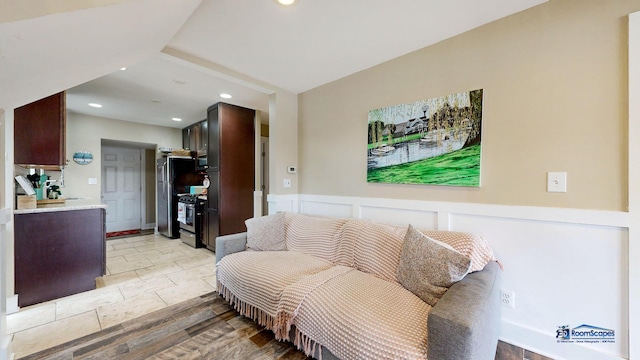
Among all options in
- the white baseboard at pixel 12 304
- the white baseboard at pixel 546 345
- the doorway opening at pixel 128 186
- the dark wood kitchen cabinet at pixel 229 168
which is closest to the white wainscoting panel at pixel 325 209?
the dark wood kitchen cabinet at pixel 229 168

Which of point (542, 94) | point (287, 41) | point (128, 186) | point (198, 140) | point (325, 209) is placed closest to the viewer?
point (542, 94)

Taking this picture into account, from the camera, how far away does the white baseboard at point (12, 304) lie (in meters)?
2.14

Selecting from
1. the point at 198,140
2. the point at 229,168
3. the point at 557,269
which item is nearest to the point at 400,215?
the point at 557,269

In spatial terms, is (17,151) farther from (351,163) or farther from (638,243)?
(638,243)

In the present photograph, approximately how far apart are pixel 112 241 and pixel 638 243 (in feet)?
22.2

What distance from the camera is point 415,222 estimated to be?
2.22 metres

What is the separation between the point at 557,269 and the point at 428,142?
1.21m

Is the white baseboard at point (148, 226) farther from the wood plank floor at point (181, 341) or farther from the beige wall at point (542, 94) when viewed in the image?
the beige wall at point (542, 94)

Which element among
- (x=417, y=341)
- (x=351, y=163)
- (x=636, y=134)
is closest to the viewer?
(x=417, y=341)

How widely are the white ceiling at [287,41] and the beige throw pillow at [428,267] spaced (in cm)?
157

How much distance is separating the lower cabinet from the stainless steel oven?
158 cm

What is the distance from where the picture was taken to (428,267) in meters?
1.52

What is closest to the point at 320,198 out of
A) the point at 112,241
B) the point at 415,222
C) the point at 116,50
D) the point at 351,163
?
the point at 351,163

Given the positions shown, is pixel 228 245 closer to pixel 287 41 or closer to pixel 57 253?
pixel 57 253
